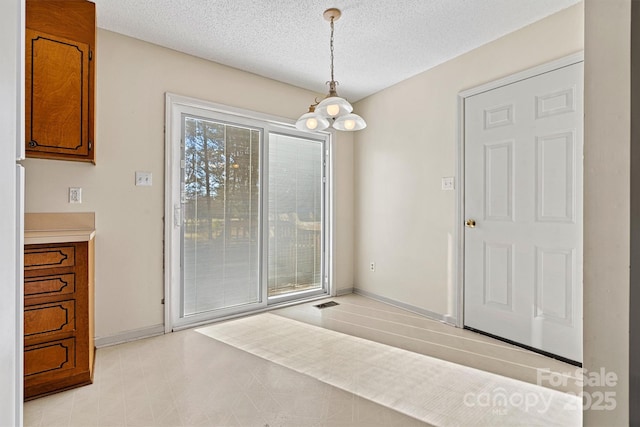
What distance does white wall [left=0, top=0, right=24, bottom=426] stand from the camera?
1.18 ft

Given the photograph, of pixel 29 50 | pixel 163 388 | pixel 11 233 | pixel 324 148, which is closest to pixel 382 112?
pixel 324 148

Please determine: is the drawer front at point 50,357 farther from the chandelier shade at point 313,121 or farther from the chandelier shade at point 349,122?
the chandelier shade at point 349,122

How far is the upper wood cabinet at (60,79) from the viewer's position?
198cm

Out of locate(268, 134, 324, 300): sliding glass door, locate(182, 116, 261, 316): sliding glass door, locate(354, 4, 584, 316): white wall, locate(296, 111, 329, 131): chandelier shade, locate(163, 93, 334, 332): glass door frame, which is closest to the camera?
locate(296, 111, 329, 131): chandelier shade

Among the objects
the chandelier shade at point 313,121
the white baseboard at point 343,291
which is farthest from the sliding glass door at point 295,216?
the chandelier shade at point 313,121

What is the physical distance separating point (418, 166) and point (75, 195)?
2.97 meters

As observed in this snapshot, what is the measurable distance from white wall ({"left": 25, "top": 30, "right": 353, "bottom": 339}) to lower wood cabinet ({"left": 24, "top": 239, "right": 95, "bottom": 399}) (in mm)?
580

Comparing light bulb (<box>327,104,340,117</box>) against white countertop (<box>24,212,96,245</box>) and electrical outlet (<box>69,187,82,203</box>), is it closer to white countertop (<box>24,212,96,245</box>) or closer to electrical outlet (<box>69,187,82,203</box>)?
white countertop (<box>24,212,96,245</box>)

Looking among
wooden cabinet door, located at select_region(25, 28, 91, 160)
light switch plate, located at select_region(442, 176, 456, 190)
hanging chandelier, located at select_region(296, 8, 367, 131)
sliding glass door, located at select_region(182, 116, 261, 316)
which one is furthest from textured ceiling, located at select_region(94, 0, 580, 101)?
light switch plate, located at select_region(442, 176, 456, 190)

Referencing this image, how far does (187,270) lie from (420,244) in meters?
2.28

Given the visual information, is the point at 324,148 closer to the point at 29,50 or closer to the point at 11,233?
the point at 29,50

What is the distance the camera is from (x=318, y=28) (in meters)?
2.51

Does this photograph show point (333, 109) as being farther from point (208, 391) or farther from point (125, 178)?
point (208, 391)

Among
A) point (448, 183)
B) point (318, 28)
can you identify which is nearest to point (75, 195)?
point (318, 28)
